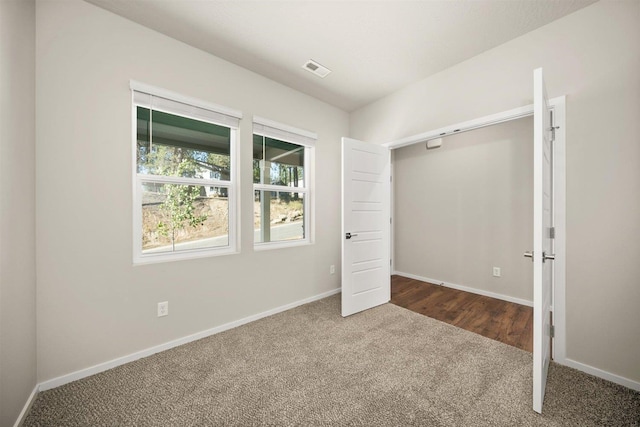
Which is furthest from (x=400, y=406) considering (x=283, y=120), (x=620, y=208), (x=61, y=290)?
(x=283, y=120)

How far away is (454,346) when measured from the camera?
7.14 feet

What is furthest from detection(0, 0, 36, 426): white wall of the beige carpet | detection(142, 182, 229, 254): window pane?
detection(142, 182, 229, 254): window pane

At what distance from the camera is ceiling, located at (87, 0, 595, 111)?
1824 mm

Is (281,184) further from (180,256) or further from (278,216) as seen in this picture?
(180,256)

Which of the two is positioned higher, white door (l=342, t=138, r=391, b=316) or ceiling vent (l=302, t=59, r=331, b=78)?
ceiling vent (l=302, t=59, r=331, b=78)

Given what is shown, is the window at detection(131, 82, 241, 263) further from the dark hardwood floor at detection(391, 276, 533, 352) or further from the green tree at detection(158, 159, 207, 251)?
the dark hardwood floor at detection(391, 276, 533, 352)

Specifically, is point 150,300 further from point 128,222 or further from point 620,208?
point 620,208

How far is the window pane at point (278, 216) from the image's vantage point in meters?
2.85

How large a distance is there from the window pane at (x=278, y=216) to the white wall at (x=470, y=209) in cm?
219

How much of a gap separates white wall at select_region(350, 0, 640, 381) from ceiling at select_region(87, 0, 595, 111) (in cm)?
21

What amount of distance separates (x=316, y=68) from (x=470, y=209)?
2.91 metres

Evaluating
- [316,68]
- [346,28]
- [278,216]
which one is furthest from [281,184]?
[346,28]

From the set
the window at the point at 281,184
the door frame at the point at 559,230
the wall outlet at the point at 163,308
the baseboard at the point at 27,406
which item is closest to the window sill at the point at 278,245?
the window at the point at 281,184

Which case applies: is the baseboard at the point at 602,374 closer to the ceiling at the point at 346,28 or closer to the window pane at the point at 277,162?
the ceiling at the point at 346,28
